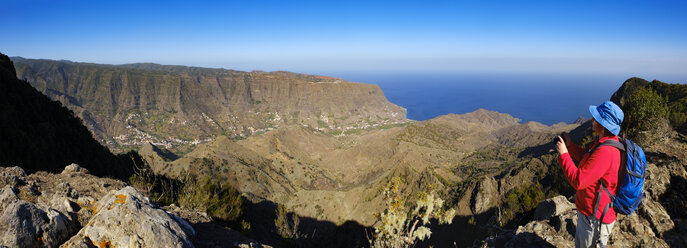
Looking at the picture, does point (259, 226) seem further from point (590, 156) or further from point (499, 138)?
point (499, 138)

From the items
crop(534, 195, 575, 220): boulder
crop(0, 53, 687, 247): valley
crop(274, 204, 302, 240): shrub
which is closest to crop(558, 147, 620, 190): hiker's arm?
crop(0, 53, 687, 247): valley

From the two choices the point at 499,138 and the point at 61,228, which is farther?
the point at 499,138

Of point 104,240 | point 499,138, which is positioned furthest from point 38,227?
point 499,138

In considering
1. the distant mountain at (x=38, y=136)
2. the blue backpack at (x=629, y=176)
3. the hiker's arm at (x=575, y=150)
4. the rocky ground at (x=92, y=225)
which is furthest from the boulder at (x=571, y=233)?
the distant mountain at (x=38, y=136)

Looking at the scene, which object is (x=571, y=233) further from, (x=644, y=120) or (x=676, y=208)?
(x=644, y=120)

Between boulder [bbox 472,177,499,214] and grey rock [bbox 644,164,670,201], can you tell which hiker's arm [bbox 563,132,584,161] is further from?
boulder [bbox 472,177,499,214]

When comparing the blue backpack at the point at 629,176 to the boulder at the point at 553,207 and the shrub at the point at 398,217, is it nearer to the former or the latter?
the shrub at the point at 398,217
